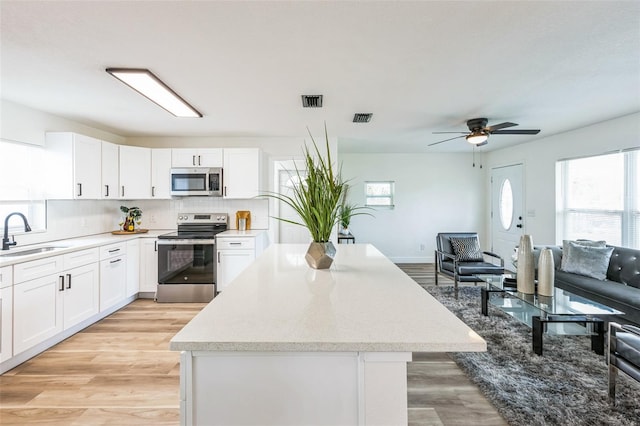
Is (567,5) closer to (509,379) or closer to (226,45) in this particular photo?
(226,45)

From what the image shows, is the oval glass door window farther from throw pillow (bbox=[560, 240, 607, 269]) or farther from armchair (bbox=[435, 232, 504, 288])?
throw pillow (bbox=[560, 240, 607, 269])

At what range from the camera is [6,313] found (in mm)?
2348

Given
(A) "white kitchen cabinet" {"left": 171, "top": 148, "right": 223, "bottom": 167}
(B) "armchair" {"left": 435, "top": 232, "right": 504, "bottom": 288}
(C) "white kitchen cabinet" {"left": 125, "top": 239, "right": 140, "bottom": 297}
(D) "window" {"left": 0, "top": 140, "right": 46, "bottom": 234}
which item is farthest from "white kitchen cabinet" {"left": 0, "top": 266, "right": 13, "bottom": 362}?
(B) "armchair" {"left": 435, "top": 232, "right": 504, "bottom": 288}

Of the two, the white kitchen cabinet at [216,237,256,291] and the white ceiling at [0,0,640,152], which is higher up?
the white ceiling at [0,0,640,152]

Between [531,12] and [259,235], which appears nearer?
[531,12]

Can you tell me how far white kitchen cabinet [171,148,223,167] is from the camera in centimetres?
447

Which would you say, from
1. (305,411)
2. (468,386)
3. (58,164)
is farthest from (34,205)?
(468,386)

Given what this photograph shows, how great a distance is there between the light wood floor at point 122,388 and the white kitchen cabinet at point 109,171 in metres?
1.80

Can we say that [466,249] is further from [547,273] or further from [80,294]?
[80,294]

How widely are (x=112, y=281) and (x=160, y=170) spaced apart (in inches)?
65.1

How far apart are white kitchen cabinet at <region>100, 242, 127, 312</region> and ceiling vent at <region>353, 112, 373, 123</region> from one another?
3225mm

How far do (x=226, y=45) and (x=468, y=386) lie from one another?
9.23 feet

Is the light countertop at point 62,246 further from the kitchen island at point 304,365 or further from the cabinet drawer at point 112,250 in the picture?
the kitchen island at point 304,365

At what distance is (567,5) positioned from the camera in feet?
5.10
